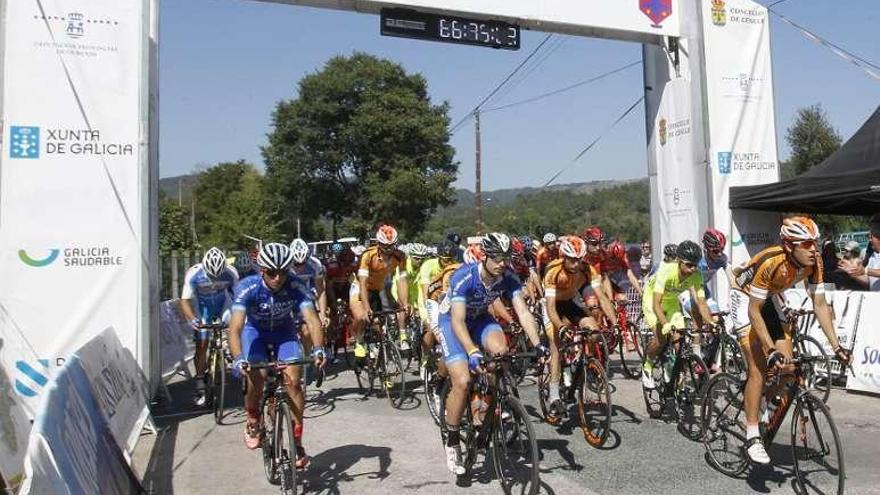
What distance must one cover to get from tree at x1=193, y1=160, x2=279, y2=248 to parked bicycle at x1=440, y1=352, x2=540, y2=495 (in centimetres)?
3116

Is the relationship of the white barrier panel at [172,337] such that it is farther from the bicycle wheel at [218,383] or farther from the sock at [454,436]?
the sock at [454,436]

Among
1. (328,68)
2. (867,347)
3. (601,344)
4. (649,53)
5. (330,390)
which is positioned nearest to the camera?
(601,344)

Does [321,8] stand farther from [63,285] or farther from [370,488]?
[370,488]

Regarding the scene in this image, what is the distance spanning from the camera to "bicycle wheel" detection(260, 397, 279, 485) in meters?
5.47

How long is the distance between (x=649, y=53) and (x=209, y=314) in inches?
357

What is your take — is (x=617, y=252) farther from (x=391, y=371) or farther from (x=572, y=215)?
(x=572, y=215)

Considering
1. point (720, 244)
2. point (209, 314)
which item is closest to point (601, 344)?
point (720, 244)

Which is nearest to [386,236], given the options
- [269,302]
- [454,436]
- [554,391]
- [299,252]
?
[299,252]

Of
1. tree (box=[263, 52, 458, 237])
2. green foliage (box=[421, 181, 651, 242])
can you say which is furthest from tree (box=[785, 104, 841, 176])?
green foliage (box=[421, 181, 651, 242])

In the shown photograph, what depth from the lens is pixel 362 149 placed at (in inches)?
1662

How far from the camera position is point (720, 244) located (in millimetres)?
7602

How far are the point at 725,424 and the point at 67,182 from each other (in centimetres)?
723

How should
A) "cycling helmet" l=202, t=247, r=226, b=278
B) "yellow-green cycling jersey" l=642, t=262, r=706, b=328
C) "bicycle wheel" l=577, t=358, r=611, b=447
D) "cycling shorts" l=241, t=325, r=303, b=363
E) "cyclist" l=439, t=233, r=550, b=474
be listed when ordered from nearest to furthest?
1. "cyclist" l=439, t=233, r=550, b=474
2. "cycling shorts" l=241, t=325, r=303, b=363
3. "bicycle wheel" l=577, t=358, r=611, b=447
4. "yellow-green cycling jersey" l=642, t=262, r=706, b=328
5. "cycling helmet" l=202, t=247, r=226, b=278

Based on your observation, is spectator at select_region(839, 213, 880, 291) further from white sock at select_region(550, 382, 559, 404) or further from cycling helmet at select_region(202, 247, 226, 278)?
cycling helmet at select_region(202, 247, 226, 278)
